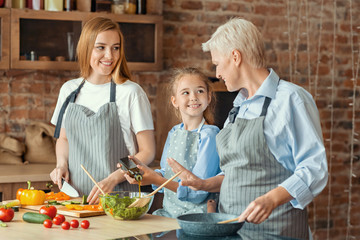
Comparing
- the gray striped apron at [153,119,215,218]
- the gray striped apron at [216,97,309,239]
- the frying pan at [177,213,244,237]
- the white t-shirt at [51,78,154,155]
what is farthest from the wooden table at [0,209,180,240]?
the white t-shirt at [51,78,154,155]

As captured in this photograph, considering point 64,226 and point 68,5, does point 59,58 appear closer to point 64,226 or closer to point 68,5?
point 68,5

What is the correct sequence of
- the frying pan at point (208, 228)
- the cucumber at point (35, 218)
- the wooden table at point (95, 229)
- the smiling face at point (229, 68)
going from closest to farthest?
the frying pan at point (208, 228)
the wooden table at point (95, 229)
the cucumber at point (35, 218)
the smiling face at point (229, 68)

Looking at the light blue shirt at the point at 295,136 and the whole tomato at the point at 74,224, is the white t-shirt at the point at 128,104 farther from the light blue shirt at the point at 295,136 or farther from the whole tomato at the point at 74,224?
the whole tomato at the point at 74,224

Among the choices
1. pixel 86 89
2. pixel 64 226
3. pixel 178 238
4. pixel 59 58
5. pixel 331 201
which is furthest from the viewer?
pixel 331 201

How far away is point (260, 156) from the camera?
2.26 metres

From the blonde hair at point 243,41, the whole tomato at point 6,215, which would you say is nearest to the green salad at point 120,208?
the whole tomato at point 6,215

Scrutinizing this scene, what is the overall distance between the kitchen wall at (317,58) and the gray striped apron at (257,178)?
2194 millimetres

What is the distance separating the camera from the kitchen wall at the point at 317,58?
4565 mm

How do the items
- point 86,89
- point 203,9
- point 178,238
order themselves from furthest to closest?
1. point 203,9
2. point 86,89
3. point 178,238

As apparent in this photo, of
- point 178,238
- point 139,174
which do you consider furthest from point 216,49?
point 178,238

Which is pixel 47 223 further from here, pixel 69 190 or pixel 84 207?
pixel 69 190

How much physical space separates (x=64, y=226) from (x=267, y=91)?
3.07 ft

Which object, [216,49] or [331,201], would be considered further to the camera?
[331,201]

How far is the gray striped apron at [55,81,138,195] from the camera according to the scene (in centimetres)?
307
